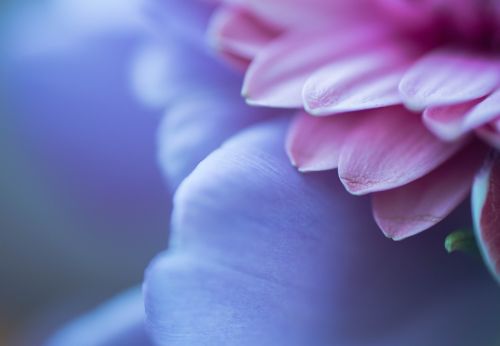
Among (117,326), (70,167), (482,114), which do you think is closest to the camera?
(482,114)

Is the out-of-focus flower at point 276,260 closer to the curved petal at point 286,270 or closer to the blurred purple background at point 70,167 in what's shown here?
the curved petal at point 286,270

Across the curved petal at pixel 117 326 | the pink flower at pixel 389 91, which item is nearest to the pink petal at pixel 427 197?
the pink flower at pixel 389 91

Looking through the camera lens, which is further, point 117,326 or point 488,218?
point 117,326

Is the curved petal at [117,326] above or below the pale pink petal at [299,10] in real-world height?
below

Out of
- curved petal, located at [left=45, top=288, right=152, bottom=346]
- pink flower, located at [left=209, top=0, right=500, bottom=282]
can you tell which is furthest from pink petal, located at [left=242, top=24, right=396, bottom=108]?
curved petal, located at [left=45, top=288, right=152, bottom=346]

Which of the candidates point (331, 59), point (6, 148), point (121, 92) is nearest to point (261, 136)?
point (331, 59)

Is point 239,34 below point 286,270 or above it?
above

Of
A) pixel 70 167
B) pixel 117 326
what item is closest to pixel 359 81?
pixel 117 326

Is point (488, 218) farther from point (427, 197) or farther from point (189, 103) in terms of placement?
point (189, 103)
